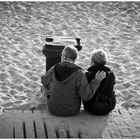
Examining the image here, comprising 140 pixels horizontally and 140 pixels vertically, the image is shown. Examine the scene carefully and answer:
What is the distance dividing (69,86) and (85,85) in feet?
0.74

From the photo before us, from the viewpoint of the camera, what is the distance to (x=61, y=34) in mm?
10836

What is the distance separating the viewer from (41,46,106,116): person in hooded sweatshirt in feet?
21.1

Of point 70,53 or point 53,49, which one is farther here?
point 53,49

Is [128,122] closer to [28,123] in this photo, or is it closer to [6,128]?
[28,123]

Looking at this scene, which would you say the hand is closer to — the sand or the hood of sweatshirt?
the hood of sweatshirt

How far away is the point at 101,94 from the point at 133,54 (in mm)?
3476

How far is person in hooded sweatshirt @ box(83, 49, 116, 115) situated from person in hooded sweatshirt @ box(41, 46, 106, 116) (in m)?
0.13

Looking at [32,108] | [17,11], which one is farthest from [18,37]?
[32,108]

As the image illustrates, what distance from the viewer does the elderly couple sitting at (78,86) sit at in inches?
254

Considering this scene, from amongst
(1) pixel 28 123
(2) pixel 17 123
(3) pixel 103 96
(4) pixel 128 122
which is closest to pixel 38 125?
(1) pixel 28 123

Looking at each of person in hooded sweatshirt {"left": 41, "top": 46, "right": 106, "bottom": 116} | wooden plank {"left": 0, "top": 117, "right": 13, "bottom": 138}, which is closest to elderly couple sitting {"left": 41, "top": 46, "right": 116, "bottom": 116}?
person in hooded sweatshirt {"left": 41, "top": 46, "right": 106, "bottom": 116}

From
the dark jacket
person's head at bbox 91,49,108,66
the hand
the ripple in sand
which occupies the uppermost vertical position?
person's head at bbox 91,49,108,66

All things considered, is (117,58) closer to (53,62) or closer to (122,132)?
(53,62)

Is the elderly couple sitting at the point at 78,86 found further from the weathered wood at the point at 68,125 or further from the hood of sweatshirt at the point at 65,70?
the weathered wood at the point at 68,125
